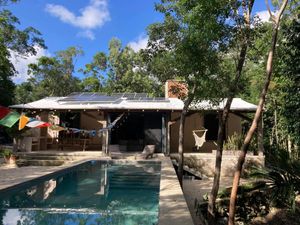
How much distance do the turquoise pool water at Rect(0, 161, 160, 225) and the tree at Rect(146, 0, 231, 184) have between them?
2.08 m

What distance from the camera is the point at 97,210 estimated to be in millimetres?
6516

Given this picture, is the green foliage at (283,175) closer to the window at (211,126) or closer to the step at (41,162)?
the step at (41,162)

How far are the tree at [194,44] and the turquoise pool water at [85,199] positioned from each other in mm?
2079

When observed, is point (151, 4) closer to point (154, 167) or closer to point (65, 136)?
point (154, 167)

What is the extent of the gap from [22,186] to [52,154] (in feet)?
19.9

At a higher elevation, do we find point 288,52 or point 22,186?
point 288,52

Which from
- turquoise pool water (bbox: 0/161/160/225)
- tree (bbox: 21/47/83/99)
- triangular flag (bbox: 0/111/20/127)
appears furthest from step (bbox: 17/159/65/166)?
tree (bbox: 21/47/83/99)

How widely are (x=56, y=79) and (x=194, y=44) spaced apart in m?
30.7

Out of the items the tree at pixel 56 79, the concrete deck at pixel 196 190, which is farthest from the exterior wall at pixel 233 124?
the tree at pixel 56 79

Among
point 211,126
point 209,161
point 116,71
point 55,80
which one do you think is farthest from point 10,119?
point 55,80

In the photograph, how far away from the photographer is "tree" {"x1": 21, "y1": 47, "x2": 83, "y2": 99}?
34.4 m

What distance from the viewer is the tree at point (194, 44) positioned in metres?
6.09

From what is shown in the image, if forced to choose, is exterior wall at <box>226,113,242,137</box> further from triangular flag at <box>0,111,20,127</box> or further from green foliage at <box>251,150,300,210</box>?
green foliage at <box>251,150,300,210</box>

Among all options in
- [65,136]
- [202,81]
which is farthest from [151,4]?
[65,136]
